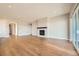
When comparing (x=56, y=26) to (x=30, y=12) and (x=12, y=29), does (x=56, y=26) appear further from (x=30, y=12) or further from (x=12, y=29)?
(x=12, y=29)

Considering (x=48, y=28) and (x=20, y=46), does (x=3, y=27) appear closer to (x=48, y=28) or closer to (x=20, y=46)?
(x=20, y=46)

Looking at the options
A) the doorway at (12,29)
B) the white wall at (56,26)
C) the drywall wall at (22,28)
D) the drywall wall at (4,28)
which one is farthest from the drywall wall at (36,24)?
the drywall wall at (4,28)

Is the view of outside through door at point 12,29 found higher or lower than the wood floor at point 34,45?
higher

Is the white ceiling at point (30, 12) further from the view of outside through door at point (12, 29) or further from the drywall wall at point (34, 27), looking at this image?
the view of outside through door at point (12, 29)

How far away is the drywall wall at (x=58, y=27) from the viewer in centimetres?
469

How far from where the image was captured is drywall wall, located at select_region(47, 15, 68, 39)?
469cm

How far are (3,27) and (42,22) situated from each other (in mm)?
1460

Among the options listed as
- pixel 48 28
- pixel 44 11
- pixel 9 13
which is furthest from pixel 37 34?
pixel 9 13

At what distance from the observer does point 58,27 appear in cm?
478

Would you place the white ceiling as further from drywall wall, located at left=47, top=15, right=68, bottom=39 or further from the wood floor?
the wood floor

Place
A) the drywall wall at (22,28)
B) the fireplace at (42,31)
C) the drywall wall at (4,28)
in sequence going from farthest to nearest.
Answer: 1. the fireplace at (42,31)
2. the drywall wall at (22,28)
3. the drywall wall at (4,28)

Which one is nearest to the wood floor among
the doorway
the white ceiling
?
the doorway

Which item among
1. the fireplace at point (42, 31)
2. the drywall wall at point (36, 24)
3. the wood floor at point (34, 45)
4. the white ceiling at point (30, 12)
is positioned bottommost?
the wood floor at point (34, 45)

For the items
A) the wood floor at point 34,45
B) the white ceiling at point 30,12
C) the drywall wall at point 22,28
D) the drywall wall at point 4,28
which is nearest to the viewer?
the white ceiling at point 30,12
